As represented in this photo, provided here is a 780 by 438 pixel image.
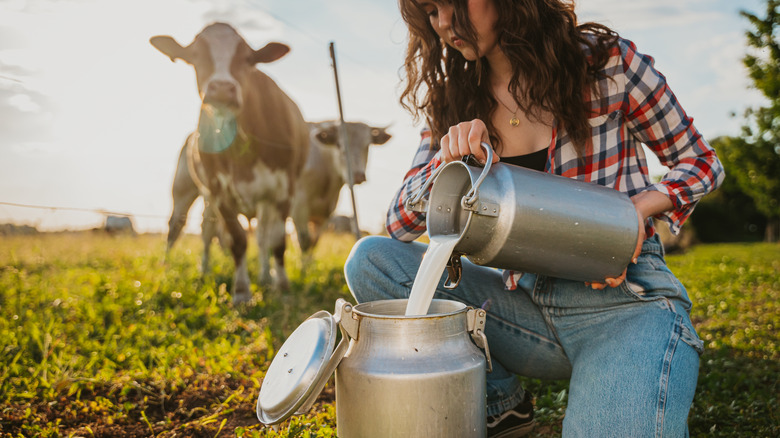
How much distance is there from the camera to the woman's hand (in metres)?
1.61

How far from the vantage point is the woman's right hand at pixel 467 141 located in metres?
1.63

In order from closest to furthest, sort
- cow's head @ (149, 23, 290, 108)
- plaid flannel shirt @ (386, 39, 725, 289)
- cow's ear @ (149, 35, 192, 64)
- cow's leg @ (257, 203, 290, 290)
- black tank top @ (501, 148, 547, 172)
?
1. plaid flannel shirt @ (386, 39, 725, 289)
2. black tank top @ (501, 148, 547, 172)
3. cow's head @ (149, 23, 290, 108)
4. cow's ear @ (149, 35, 192, 64)
5. cow's leg @ (257, 203, 290, 290)

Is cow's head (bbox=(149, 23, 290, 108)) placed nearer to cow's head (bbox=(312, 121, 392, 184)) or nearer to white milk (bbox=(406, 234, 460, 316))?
cow's head (bbox=(312, 121, 392, 184))

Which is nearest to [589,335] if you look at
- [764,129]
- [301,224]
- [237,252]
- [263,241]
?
[237,252]

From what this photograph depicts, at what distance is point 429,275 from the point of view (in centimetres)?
156

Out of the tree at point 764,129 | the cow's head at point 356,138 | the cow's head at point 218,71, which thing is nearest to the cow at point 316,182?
the cow's head at point 356,138

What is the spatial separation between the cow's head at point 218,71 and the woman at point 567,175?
2544 mm

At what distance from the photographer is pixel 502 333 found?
1.96m

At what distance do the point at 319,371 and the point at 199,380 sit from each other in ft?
4.63

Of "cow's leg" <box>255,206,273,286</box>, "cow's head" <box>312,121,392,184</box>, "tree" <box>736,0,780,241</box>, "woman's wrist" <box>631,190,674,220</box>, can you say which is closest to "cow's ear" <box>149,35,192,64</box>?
"cow's leg" <box>255,206,273,286</box>

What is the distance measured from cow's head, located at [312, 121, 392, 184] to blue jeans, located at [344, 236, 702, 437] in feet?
16.1

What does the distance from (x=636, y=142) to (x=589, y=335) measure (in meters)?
0.68

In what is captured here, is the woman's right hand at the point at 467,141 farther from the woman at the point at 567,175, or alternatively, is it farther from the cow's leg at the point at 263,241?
the cow's leg at the point at 263,241

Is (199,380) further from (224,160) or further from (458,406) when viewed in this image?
(224,160)
